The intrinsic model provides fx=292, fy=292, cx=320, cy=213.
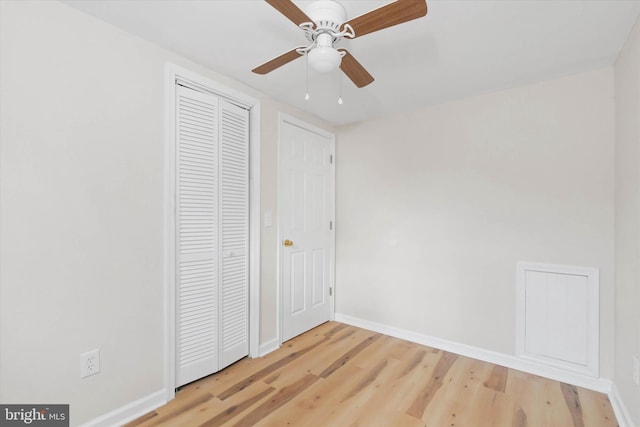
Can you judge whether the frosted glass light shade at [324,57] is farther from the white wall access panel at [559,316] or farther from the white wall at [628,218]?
the white wall access panel at [559,316]

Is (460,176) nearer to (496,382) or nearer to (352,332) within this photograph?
(496,382)

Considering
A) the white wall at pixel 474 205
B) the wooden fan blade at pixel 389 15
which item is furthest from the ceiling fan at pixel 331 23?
the white wall at pixel 474 205

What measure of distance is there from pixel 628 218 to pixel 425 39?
1.63m

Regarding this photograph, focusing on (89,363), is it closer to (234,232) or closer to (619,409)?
(234,232)

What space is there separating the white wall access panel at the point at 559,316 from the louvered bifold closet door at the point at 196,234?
2.47 m

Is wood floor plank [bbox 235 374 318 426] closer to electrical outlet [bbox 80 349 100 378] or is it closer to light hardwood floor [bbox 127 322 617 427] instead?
light hardwood floor [bbox 127 322 617 427]

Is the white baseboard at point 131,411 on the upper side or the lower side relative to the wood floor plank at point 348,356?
upper

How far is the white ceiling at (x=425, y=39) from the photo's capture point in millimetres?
1532

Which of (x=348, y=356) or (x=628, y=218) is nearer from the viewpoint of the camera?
(x=628, y=218)

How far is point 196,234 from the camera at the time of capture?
6.97 ft

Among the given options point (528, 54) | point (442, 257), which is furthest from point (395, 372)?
point (528, 54)

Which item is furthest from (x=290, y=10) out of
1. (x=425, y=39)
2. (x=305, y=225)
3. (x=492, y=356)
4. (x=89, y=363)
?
(x=492, y=356)

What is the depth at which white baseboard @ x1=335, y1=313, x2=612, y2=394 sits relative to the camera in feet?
6.95

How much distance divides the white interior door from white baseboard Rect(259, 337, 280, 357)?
119mm
